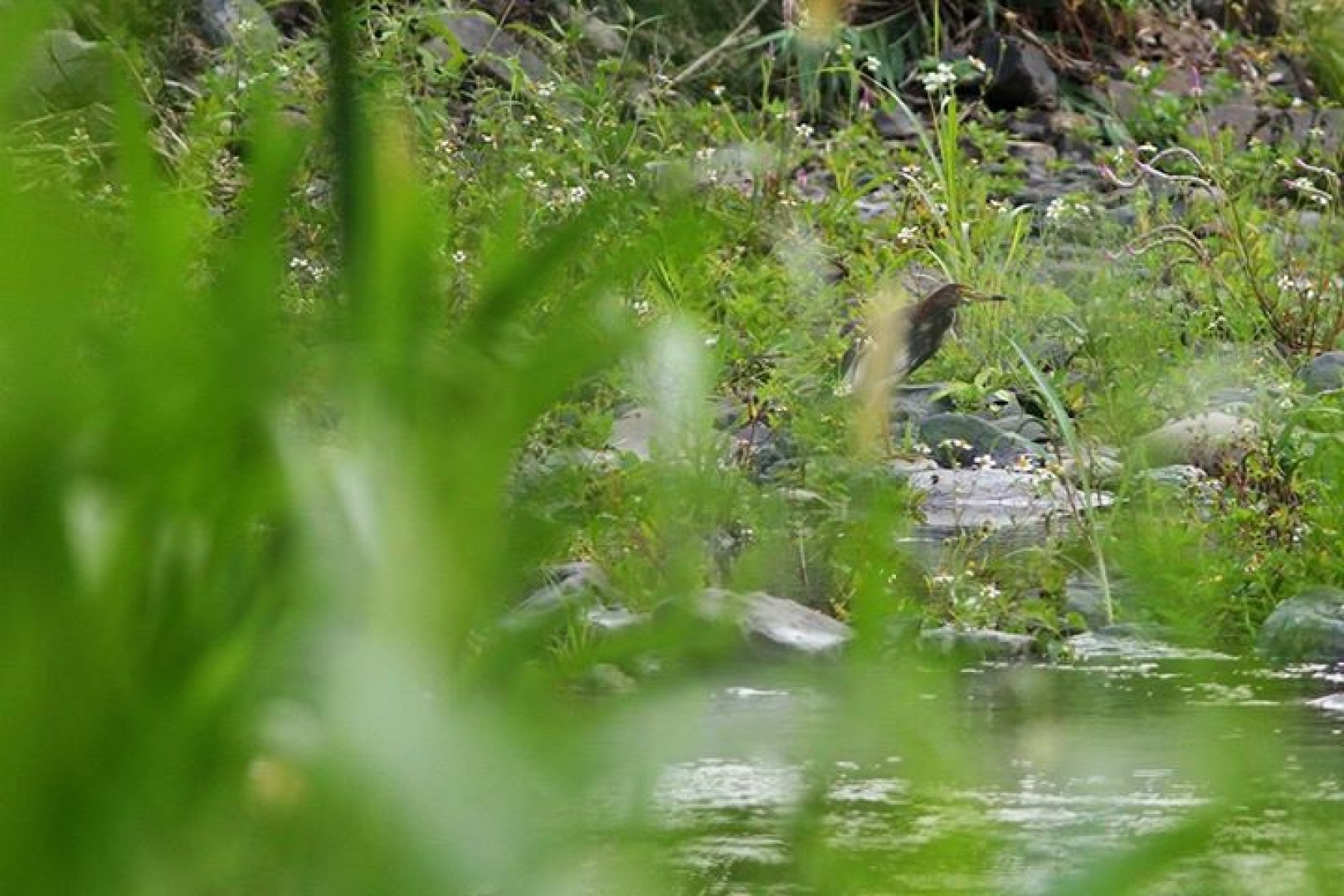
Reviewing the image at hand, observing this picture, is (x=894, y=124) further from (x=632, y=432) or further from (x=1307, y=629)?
(x=1307, y=629)

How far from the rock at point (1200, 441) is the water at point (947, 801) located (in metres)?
4.33

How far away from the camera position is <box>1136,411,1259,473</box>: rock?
201 inches

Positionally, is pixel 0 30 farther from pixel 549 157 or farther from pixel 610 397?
pixel 549 157

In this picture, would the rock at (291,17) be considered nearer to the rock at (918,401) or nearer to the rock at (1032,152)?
the rock at (1032,152)

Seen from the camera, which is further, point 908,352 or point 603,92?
point 603,92

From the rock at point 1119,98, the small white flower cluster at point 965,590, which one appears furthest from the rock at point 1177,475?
the rock at point 1119,98

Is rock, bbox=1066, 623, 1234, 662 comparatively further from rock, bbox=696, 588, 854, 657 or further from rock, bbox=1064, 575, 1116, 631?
rock, bbox=696, 588, 854, 657

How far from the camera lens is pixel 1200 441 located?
5.29m

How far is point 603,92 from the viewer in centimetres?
676

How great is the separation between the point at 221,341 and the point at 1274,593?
383 cm

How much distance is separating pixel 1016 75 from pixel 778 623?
7.64m

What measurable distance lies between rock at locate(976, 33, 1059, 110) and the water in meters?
9.19

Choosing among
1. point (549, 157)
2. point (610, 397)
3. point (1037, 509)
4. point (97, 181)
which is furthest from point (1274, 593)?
point (97, 181)

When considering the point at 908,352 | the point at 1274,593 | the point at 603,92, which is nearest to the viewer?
the point at 1274,593
